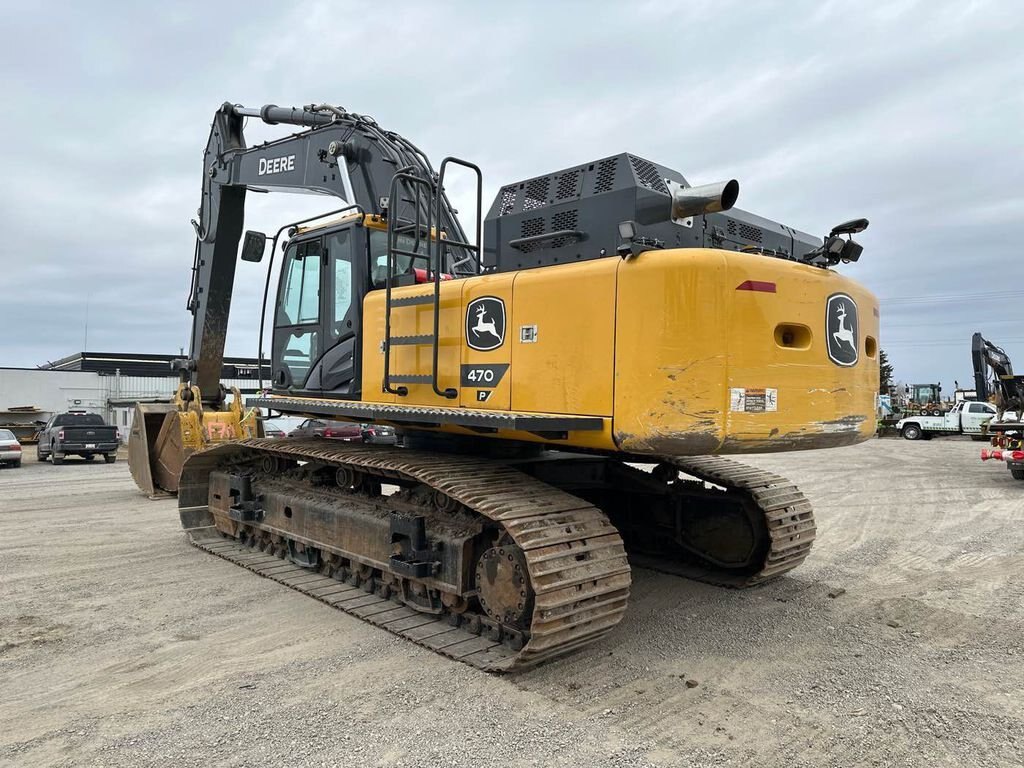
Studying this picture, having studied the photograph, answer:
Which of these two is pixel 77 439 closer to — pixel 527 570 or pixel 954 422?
pixel 527 570

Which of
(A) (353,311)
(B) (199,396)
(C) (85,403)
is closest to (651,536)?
(A) (353,311)

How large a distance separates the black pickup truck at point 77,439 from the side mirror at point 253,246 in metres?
16.6

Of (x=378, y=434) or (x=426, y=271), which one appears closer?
(x=426, y=271)

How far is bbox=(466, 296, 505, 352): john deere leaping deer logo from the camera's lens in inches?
191

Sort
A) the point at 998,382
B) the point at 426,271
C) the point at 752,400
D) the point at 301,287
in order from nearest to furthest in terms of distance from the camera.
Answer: the point at 752,400 < the point at 426,271 < the point at 301,287 < the point at 998,382

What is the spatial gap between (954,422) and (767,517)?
31.7m

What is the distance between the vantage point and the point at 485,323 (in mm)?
4938

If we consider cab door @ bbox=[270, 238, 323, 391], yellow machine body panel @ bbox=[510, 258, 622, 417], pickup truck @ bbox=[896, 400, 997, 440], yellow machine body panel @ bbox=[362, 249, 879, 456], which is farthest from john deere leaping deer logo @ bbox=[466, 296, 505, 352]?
pickup truck @ bbox=[896, 400, 997, 440]

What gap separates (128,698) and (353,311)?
319 cm

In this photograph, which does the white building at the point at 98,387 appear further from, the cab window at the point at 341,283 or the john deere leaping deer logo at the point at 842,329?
the john deere leaping deer logo at the point at 842,329

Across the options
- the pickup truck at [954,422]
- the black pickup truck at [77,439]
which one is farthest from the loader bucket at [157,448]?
the pickup truck at [954,422]

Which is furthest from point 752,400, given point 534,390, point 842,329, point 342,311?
point 342,311

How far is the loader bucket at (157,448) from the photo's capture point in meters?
11.2

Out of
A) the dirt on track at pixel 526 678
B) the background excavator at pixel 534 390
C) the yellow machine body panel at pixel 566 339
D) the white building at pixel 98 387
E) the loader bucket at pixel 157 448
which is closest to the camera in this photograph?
the dirt on track at pixel 526 678
